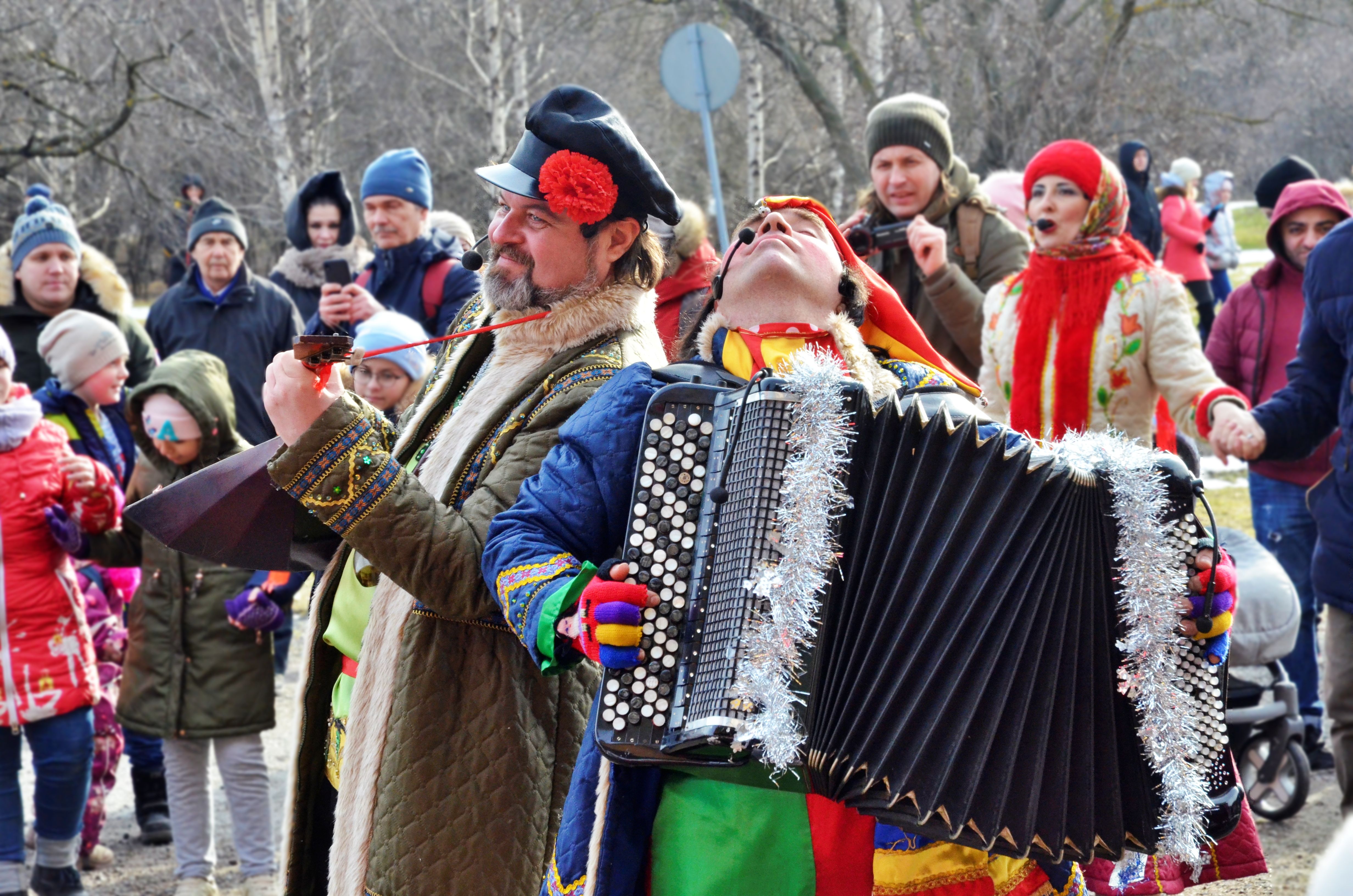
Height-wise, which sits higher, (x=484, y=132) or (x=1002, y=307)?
(x=484, y=132)

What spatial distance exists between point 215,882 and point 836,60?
14851 mm

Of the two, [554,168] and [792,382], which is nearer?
[792,382]

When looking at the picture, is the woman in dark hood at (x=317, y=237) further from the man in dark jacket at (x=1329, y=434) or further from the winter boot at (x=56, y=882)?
the man in dark jacket at (x=1329, y=434)

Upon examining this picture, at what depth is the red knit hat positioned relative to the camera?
14.9ft

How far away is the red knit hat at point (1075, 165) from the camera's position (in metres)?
4.53

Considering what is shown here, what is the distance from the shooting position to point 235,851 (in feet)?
16.2

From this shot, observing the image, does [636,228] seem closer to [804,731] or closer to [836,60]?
[804,731]

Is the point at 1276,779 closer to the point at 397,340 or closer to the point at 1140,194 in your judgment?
the point at 397,340

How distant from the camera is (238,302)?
637cm

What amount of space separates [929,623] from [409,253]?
3.63 m

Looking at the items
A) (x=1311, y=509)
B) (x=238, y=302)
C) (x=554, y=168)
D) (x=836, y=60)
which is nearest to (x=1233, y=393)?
(x=1311, y=509)

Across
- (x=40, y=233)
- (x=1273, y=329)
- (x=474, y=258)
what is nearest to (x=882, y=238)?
(x=1273, y=329)

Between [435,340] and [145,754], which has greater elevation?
[435,340]

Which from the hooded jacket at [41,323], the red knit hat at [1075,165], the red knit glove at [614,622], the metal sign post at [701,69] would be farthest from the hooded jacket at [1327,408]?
the metal sign post at [701,69]
